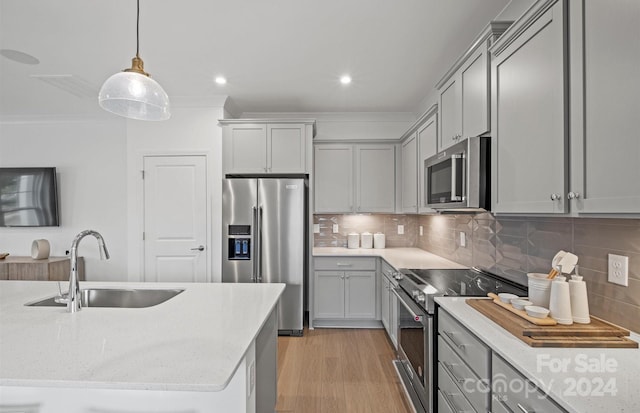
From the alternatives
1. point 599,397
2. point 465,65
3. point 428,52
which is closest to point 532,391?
point 599,397

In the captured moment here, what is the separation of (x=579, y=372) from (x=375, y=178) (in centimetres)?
306

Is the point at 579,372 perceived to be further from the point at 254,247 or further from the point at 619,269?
the point at 254,247

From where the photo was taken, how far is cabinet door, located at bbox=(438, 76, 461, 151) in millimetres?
2092

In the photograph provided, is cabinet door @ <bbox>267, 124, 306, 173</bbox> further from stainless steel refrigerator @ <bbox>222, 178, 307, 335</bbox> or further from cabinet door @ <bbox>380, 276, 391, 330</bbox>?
cabinet door @ <bbox>380, 276, 391, 330</bbox>

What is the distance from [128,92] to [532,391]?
204cm

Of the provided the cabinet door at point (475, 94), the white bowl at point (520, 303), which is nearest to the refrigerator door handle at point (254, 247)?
the cabinet door at point (475, 94)

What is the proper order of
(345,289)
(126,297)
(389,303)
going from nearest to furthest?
(126,297), (389,303), (345,289)

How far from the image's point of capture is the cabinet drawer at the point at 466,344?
127 cm

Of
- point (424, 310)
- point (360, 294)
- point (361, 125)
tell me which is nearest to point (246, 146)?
point (361, 125)

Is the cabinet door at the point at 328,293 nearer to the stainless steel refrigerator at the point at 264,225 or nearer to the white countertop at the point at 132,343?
the stainless steel refrigerator at the point at 264,225

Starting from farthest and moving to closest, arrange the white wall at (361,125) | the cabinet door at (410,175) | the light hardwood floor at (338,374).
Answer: the white wall at (361,125) → the cabinet door at (410,175) → the light hardwood floor at (338,374)

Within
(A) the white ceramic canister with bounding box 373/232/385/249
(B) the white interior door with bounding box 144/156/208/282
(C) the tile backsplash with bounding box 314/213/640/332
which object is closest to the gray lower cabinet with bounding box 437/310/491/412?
(C) the tile backsplash with bounding box 314/213/640/332

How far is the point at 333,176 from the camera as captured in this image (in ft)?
12.9

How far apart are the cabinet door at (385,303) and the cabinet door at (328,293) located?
0.46 meters
